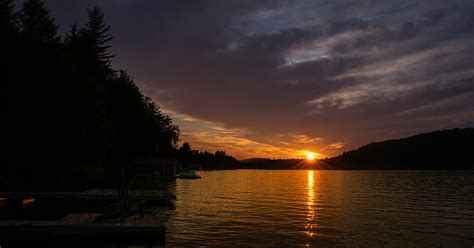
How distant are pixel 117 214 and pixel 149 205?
59.6 ft

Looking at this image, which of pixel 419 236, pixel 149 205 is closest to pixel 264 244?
pixel 419 236

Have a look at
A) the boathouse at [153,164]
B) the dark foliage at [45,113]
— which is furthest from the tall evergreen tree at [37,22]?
the boathouse at [153,164]

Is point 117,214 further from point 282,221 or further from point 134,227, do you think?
point 282,221

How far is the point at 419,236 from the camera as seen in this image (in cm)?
2566

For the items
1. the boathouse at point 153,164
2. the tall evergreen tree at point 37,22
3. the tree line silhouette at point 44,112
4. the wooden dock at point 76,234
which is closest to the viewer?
the wooden dock at point 76,234

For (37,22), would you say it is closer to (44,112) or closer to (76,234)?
(44,112)

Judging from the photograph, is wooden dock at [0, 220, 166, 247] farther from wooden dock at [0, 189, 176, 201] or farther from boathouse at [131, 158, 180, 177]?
boathouse at [131, 158, 180, 177]

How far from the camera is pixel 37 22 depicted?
204 ft

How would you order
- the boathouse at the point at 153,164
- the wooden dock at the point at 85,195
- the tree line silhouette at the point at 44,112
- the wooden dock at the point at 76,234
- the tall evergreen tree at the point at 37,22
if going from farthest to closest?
the boathouse at the point at 153,164, the tall evergreen tree at the point at 37,22, the tree line silhouette at the point at 44,112, the wooden dock at the point at 85,195, the wooden dock at the point at 76,234

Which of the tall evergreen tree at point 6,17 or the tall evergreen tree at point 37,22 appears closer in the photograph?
the tall evergreen tree at point 6,17

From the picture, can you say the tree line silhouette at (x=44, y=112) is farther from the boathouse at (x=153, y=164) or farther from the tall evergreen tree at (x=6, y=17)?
the boathouse at (x=153, y=164)

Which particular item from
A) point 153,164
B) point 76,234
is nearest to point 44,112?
point 76,234

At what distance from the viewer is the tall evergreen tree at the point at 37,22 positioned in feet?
200

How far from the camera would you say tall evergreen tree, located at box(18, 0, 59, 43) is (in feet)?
200
